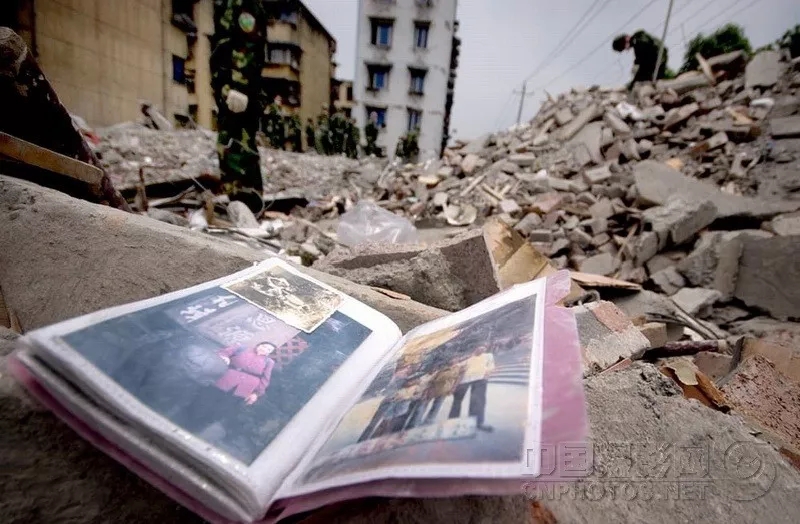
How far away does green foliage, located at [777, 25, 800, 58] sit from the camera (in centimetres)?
679

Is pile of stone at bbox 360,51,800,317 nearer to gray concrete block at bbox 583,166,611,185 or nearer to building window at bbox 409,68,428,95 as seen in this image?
gray concrete block at bbox 583,166,611,185

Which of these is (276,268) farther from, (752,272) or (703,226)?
(703,226)

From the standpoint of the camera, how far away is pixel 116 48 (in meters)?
5.55

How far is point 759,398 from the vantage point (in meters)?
0.87

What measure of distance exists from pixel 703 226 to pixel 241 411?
12.9ft

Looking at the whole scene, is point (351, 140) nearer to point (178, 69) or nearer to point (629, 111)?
point (178, 69)

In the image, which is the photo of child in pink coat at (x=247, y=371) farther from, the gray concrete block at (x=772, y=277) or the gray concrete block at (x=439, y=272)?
the gray concrete block at (x=772, y=277)

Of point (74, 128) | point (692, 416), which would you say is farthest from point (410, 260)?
point (74, 128)

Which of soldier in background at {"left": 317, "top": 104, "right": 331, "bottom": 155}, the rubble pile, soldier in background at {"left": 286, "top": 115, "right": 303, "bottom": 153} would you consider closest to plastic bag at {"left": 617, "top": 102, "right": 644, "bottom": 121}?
the rubble pile

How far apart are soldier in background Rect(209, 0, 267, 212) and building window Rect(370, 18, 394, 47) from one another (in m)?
18.2

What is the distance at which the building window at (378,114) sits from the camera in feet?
67.6

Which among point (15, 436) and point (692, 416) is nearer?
point (15, 436)

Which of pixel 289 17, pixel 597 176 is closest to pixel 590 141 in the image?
pixel 597 176

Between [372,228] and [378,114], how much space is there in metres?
19.1
